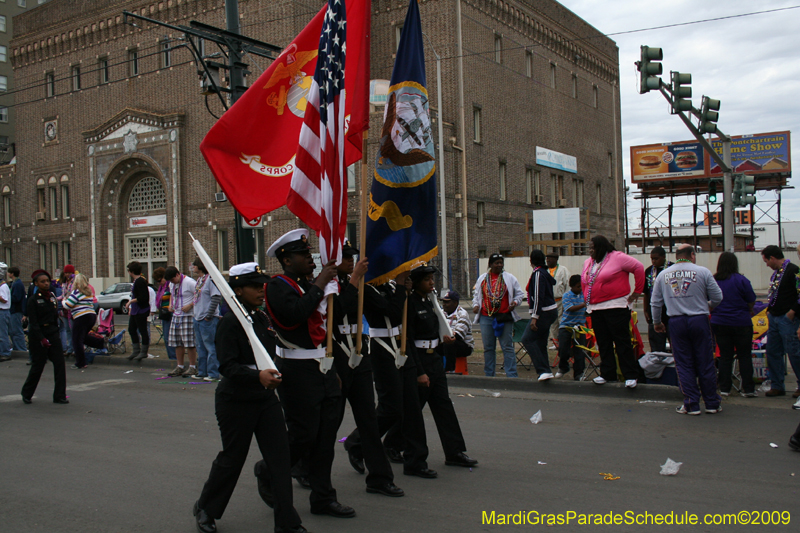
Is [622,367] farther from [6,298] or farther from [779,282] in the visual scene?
[6,298]

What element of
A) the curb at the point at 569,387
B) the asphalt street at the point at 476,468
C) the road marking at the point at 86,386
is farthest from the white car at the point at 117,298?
the curb at the point at 569,387

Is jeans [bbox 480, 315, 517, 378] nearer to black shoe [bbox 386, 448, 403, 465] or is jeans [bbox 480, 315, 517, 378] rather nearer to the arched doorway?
black shoe [bbox 386, 448, 403, 465]

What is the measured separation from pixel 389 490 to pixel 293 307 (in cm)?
167

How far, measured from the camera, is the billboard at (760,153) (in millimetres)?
46562

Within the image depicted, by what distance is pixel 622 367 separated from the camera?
29.2 ft

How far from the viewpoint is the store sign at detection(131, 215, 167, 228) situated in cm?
3550

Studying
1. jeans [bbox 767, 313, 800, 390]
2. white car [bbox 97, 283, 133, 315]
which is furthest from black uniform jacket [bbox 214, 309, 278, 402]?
white car [bbox 97, 283, 133, 315]

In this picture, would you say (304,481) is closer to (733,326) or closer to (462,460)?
(462,460)

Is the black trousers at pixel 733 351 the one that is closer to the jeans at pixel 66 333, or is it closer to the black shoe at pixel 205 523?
the black shoe at pixel 205 523

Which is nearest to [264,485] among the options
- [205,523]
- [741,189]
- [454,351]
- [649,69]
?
[205,523]

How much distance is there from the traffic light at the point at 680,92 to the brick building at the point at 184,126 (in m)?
16.0

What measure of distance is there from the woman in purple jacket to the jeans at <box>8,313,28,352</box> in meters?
14.6

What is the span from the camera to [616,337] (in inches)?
347

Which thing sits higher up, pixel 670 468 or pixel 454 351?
pixel 454 351
